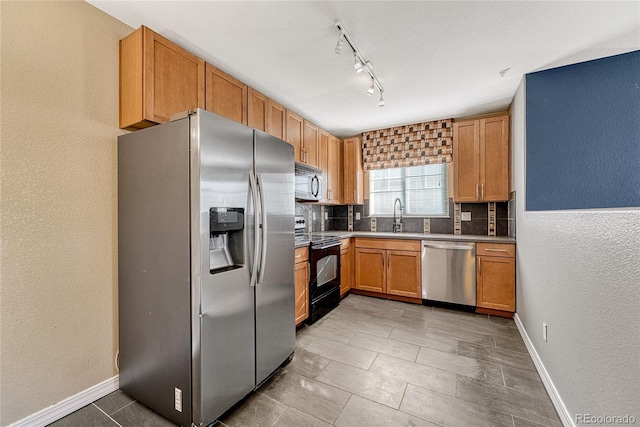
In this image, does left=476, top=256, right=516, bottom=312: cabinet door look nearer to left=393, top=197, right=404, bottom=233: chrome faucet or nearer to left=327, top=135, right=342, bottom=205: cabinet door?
left=393, top=197, right=404, bottom=233: chrome faucet

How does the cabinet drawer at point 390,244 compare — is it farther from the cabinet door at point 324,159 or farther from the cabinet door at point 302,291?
the cabinet door at point 302,291

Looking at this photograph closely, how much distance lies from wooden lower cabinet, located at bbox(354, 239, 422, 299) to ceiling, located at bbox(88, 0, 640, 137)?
1.95 meters

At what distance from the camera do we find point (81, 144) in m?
1.67

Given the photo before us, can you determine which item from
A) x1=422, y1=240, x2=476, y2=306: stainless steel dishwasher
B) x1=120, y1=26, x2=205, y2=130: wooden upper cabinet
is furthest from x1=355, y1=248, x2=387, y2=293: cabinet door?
x1=120, y1=26, x2=205, y2=130: wooden upper cabinet

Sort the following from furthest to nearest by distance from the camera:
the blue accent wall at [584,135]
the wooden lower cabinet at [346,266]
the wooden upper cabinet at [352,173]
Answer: the wooden upper cabinet at [352,173], the wooden lower cabinet at [346,266], the blue accent wall at [584,135]

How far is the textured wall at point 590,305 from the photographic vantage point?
966 mm

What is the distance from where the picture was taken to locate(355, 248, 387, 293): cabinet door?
3.72 metres

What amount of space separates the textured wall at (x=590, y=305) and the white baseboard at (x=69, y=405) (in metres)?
2.72

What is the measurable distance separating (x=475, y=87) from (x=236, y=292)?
120 inches

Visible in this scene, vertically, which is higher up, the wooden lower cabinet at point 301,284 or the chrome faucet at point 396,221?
the chrome faucet at point 396,221

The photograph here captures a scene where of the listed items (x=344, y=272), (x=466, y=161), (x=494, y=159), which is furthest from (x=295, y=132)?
(x=494, y=159)

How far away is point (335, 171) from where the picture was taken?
168 inches

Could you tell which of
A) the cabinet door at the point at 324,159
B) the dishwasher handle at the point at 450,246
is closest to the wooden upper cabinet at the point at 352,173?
the cabinet door at the point at 324,159

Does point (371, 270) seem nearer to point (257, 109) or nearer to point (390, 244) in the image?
point (390, 244)
